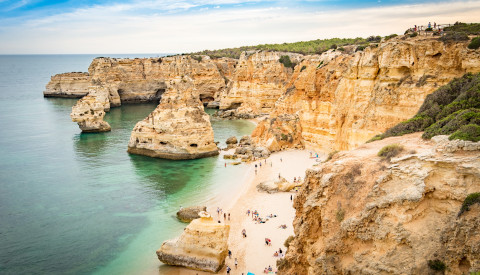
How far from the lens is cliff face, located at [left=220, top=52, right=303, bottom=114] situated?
205 feet

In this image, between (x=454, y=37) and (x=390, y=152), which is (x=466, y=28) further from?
(x=390, y=152)

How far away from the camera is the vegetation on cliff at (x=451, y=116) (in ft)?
33.3

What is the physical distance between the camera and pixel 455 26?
2502 centimetres

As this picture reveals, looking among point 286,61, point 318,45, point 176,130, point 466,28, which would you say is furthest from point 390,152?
point 318,45

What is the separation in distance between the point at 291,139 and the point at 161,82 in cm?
4910

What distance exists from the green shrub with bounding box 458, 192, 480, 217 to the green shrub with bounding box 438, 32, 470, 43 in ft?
53.1

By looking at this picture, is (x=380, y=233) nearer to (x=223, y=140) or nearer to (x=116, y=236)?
(x=116, y=236)

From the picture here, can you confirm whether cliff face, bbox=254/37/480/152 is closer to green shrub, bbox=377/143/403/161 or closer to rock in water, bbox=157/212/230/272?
green shrub, bbox=377/143/403/161

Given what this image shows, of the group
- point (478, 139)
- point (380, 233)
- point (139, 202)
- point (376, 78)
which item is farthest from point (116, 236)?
point (376, 78)

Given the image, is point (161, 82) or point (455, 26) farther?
point (161, 82)

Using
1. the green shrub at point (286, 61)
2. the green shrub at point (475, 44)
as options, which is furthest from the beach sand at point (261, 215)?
the green shrub at point (286, 61)

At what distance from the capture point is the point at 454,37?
69.4 feet

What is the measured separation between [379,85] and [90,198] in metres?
22.7

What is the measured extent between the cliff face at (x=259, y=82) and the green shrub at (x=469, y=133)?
169 feet
